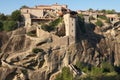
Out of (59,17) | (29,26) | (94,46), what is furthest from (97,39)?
(29,26)

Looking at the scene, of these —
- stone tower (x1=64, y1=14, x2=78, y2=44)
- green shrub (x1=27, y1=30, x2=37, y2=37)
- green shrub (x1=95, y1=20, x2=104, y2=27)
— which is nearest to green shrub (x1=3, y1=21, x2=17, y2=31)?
green shrub (x1=27, y1=30, x2=37, y2=37)

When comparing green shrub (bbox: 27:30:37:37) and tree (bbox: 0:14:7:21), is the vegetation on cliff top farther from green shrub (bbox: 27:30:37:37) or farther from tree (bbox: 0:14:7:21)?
green shrub (bbox: 27:30:37:37)

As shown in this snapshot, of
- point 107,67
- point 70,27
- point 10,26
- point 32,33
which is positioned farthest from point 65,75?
point 10,26

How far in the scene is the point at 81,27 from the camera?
81688 millimetres

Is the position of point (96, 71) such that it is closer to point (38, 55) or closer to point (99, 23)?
point (38, 55)

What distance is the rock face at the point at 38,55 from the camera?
70500mm

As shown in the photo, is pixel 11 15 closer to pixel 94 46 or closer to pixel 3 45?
pixel 3 45

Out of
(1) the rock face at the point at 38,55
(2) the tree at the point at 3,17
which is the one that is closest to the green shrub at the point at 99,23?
(1) the rock face at the point at 38,55

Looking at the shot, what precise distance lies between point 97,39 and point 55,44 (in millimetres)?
11955

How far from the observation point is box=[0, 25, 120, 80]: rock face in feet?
231

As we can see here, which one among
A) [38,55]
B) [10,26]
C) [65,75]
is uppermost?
[10,26]

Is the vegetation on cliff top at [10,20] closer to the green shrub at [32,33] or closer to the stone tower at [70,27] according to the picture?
the green shrub at [32,33]

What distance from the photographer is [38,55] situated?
71250 millimetres

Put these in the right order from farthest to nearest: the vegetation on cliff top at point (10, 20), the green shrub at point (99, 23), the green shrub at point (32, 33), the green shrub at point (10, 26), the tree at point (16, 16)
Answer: the green shrub at point (99, 23) → the tree at point (16, 16) → the vegetation on cliff top at point (10, 20) → the green shrub at point (10, 26) → the green shrub at point (32, 33)
